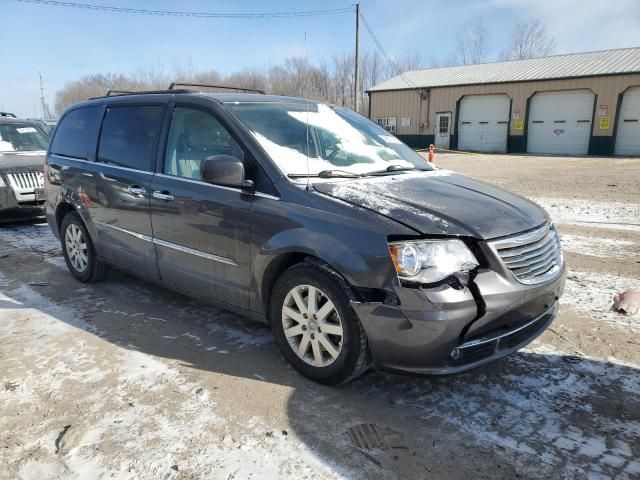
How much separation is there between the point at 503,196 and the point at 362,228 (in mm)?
1252

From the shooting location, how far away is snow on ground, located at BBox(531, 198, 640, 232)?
773cm

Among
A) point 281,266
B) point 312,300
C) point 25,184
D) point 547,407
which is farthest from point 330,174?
point 25,184

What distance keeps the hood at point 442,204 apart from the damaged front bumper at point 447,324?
31 centimetres

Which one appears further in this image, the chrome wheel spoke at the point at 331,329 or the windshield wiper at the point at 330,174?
the windshield wiper at the point at 330,174

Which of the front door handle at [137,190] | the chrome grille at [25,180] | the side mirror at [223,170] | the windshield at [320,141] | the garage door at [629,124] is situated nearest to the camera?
the side mirror at [223,170]

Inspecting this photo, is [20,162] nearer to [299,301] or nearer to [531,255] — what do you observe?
[299,301]

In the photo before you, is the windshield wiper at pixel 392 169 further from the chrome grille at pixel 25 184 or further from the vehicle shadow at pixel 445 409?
the chrome grille at pixel 25 184

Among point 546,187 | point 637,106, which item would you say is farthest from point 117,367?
point 637,106

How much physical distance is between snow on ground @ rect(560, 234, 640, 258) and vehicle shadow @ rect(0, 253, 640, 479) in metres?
3.13

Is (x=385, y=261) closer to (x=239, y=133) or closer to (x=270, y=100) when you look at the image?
(x=239, y=133)

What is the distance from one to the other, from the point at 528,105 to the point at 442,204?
92.8 ft

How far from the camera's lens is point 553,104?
27094 mm

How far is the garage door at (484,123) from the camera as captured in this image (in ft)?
95.2

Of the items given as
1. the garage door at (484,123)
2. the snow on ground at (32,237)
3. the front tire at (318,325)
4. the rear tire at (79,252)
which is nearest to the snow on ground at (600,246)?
the front tire at (318,325)
